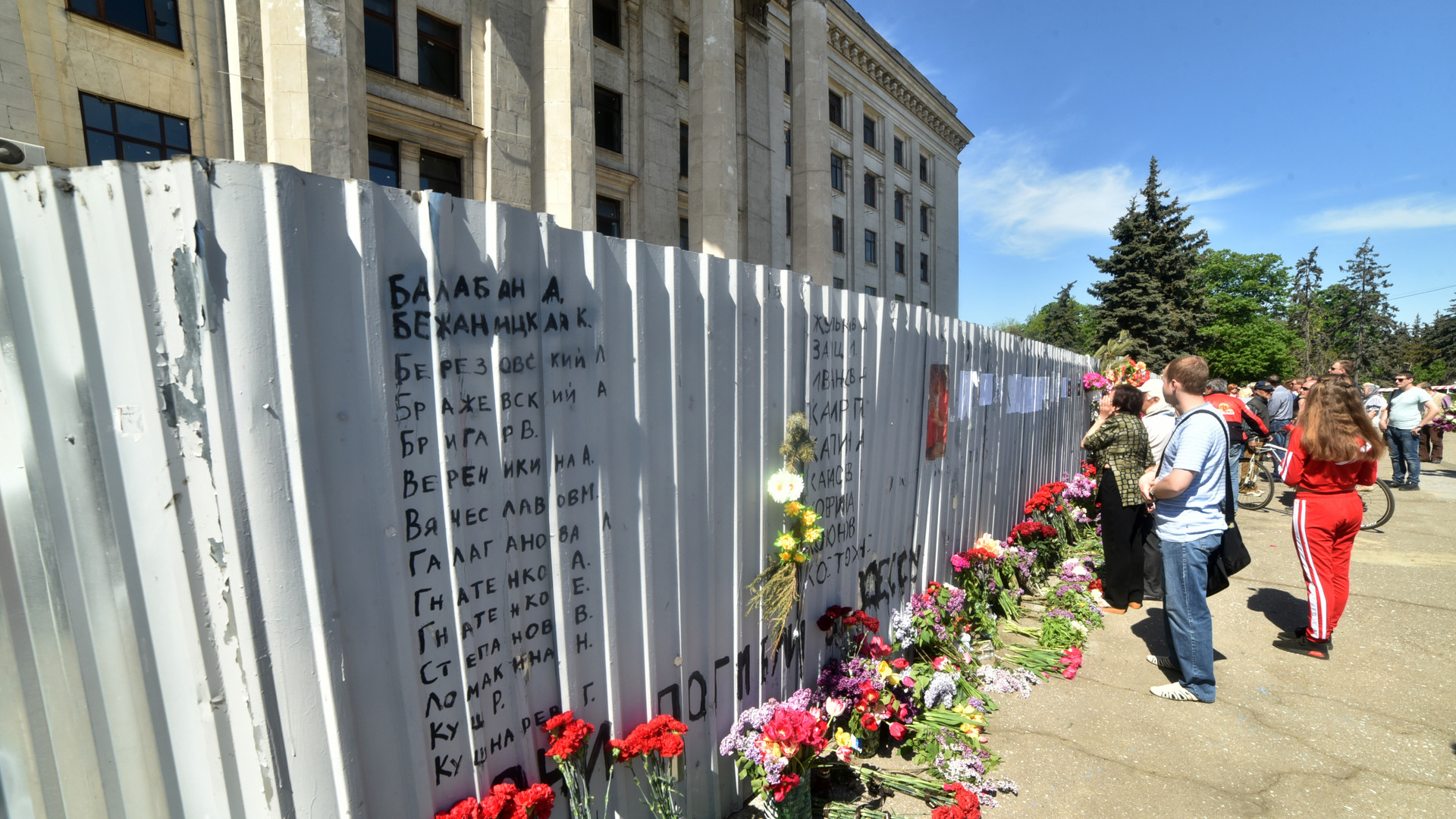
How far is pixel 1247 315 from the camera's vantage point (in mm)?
57344

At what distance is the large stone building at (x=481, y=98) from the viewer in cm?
902

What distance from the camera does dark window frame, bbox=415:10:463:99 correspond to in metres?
13.2

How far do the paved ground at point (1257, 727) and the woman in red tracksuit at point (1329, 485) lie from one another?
0.51 metres

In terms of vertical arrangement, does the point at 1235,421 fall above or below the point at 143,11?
below

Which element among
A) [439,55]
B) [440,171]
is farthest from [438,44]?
[440,171]

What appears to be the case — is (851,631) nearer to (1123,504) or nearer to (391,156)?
(1123,504)

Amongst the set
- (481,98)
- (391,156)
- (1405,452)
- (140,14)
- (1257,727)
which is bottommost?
(1257,727)

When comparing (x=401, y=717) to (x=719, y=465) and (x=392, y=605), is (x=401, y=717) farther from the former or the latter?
(x=719, y=465)

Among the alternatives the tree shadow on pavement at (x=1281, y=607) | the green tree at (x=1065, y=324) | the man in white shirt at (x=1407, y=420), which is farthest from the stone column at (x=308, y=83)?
the green tree at (x=1065, y=324)

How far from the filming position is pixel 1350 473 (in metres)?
4.57

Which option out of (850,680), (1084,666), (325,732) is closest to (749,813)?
(850,680)

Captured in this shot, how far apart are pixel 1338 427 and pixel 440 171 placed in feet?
50.9

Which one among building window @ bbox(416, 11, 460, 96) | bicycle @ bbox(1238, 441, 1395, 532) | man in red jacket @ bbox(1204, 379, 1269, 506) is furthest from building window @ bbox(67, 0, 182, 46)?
bicycle @ bbox(1238, 441, 1395, 532)

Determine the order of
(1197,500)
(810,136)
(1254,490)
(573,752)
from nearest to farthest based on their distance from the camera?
(573,752)
(1197,500)
(1254,490)
(810,136)
